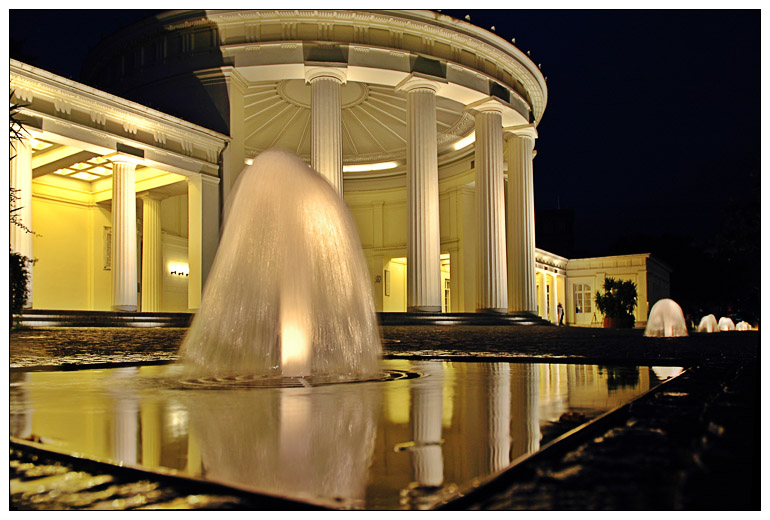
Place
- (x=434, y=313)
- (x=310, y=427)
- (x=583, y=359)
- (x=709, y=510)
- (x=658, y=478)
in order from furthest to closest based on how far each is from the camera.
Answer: (x=434, y=313), (x=583, y=359), (x=310, y=427), (x=658, y=478), (x=709, y=510)

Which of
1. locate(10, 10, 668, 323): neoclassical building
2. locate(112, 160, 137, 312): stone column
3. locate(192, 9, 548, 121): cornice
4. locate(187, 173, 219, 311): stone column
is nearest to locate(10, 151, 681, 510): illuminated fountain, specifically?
locate(10, 10, 668, 323): neoclassical building

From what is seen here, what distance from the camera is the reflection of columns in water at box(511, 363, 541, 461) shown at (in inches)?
84.2

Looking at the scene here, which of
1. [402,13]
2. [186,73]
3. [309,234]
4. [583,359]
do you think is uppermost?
[402,13]

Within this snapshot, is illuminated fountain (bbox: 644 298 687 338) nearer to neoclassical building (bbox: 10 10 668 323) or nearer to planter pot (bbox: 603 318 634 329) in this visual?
neoclassical building (bbox: 10 10 668 323)

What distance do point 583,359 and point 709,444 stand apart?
15.4 feet

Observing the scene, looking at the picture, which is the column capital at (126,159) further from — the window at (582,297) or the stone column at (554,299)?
the window at (582,297)

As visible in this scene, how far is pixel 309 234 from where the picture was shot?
18.0 feet

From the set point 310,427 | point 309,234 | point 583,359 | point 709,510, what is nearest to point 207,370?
point 309,234

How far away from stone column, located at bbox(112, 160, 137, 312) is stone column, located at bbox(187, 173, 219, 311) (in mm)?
2321

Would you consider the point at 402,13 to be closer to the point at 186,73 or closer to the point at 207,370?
the point at 186,73

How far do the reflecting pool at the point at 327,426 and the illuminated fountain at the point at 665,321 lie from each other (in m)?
12.3

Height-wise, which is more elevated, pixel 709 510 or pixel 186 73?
pixel 186 73

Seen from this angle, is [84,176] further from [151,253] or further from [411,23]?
[411,23]

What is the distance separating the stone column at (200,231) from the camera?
74.8ft
